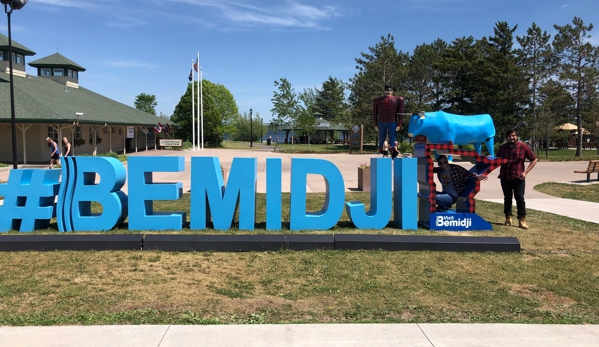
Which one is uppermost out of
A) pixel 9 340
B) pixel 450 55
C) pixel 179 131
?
pixel 450 55

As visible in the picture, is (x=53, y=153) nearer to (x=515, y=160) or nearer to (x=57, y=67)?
(x=515, y=160)

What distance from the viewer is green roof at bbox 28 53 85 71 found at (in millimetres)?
38125

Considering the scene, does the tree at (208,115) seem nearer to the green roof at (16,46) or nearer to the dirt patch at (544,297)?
the green roof at (16,46)

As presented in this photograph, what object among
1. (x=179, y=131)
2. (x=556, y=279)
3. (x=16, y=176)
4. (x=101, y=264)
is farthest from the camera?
(x=179, y=131)

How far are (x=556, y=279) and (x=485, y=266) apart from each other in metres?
0.85

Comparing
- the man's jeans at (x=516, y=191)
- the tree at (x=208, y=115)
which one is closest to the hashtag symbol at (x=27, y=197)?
the man's jeans at (x=516, y=191)

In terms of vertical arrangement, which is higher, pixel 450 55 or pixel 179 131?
pixel 450 55

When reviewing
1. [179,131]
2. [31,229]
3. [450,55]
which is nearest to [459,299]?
[31,229]

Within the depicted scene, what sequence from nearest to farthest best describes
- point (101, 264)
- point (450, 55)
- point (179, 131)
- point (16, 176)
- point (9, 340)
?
point (9, 340)
point (101, 264)
point (16, 176)
point (450, 55)
point (179, 131)

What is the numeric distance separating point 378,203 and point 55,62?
39180mm

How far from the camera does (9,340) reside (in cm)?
375

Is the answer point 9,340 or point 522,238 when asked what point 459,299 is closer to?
point 522,238

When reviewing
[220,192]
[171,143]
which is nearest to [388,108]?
[220,192]

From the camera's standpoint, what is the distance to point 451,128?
17.5 m
